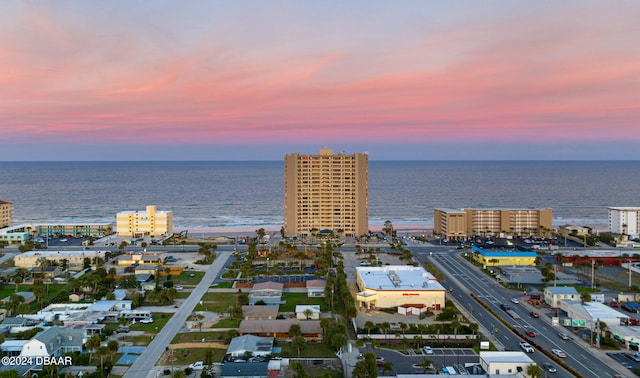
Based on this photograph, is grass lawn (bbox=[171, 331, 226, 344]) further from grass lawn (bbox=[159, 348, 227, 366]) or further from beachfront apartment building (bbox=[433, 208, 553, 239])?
beachfront apartment building (bbox=[433, 208, 553, 239])

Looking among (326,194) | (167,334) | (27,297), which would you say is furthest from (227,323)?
(326,194)

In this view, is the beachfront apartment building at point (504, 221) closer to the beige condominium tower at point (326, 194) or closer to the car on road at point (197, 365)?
the beige condominium tower at point (326, 194)

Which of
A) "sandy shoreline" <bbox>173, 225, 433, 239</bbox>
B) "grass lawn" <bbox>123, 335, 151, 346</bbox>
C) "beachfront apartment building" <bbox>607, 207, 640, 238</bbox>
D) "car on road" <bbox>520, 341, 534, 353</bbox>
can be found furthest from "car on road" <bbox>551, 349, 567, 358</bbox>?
"beachfront apartment building" <bbox>607, 207, 640, 238</bbox>

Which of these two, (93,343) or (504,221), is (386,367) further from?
(504,221)

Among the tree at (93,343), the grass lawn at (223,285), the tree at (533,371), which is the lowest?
the grass lawn at (223,285)

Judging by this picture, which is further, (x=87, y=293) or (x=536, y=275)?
(x=536, y=275)

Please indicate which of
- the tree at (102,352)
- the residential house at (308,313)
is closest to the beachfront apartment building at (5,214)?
the tree at (102,352)

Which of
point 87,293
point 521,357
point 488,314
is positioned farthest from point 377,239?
point 521,357

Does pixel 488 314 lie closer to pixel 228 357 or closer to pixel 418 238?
pixel 228 357
